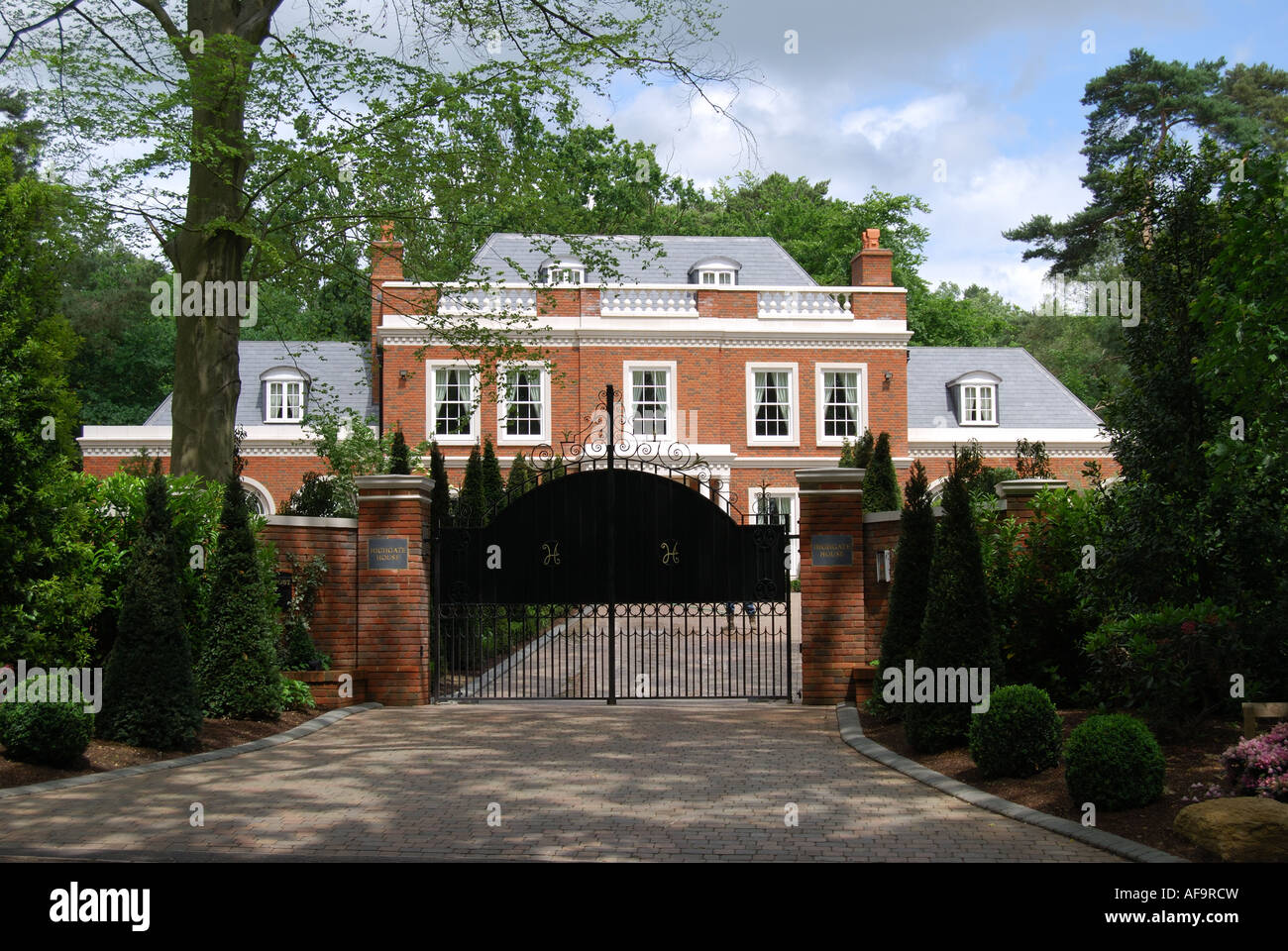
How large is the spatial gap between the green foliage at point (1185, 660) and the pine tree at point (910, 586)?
2.16 meters

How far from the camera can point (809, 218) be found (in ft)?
157

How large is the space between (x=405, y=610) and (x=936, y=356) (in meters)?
28.2

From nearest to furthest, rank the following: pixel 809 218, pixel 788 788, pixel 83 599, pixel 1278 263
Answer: pixel 1278 263
pixel 788 788
pixel 83 599
pixel 809 218

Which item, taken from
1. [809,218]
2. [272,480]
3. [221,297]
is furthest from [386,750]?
[809,218]

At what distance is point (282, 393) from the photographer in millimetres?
35344

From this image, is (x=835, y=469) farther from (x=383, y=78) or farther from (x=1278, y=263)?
(x=383, y=78)

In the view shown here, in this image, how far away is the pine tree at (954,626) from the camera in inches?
387

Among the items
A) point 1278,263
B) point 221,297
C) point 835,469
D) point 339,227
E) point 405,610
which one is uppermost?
point 339,227

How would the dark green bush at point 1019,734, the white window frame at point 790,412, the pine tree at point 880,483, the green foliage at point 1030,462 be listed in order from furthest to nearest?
the white window frame at point 790,412 < the green foliage at point 1030,462 < the pine tree at point 880,483 < the dark green bush at point 1019,734

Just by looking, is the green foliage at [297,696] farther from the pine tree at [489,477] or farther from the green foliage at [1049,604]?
the pine tree at [489,477]

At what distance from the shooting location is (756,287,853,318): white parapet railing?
33.0 meters

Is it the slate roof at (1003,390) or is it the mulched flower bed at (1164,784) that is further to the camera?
the slate roof at (1003,390)

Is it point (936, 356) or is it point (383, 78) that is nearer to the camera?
point (383, 78)

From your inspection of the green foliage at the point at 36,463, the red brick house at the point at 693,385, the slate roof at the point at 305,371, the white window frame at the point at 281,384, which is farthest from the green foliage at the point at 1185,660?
the white window frame at the point at 281,384
